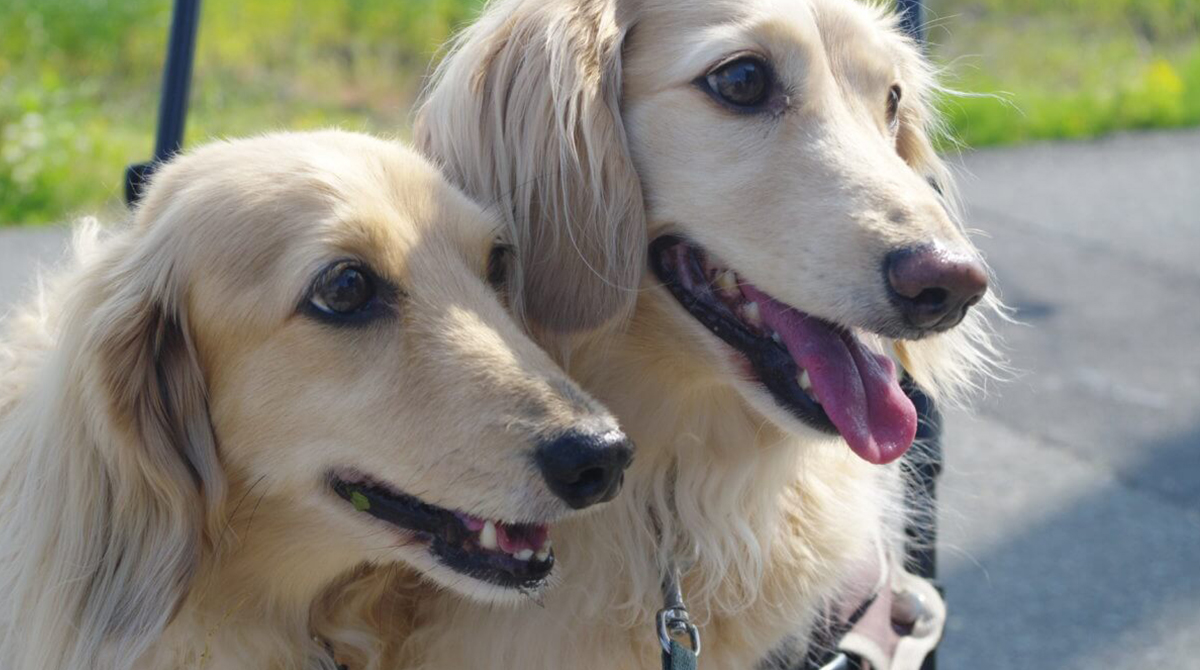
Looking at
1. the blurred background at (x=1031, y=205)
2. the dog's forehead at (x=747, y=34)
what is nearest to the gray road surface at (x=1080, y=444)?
the blurred background at (x=1031, y=205)

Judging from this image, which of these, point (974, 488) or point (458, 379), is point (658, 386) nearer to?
point (458, 379)

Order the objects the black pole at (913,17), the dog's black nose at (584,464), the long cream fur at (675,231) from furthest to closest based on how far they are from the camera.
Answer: the black pole at (913,17)
the long cream fur at (675,231)
the dog's black nose at (584,464)

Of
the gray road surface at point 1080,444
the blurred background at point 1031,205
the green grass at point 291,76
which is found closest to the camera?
the gray road surface at point 1080,444

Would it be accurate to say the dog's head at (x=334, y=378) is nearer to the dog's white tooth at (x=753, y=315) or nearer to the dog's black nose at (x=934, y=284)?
the dog's white tooth at (x=753, y=315)

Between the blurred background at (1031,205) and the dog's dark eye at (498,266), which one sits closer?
the dog's dark eye at (498,266)

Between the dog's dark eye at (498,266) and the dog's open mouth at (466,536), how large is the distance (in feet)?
1.48

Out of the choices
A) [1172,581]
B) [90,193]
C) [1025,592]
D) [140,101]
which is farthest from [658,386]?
[140,101]

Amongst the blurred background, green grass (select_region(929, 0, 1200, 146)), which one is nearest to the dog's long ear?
the blurred background

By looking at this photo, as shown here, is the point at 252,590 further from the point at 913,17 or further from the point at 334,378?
the point at 913,17

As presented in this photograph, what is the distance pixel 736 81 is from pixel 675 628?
990 mm

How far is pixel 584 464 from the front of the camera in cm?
216

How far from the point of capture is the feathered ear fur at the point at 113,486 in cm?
233

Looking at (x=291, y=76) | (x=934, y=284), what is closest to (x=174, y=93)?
(x=934, y=284)

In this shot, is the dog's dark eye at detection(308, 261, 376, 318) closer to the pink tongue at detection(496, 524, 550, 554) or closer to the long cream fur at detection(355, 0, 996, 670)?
the long cream fur at detection(355, 0, 996, 670)
